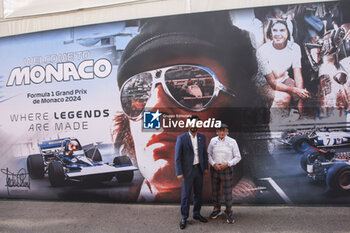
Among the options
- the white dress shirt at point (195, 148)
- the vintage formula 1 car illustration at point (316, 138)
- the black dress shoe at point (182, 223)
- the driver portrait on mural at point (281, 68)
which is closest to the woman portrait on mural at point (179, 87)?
the driver portrait on mural at point (281, 68)

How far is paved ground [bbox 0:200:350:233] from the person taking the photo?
401 centimetres

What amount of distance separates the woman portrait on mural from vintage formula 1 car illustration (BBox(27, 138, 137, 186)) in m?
0.39

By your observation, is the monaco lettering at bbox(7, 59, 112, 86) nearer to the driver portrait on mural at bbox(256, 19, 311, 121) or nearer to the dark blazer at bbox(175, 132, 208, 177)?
the dark blazer at bbox(175, 132, 208, 177)

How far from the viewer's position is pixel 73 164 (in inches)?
214

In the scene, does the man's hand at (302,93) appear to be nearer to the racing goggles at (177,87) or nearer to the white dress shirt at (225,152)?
the racing goggles at (177,87)

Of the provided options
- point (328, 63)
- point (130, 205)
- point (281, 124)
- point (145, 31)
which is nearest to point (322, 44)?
point (328, 63)

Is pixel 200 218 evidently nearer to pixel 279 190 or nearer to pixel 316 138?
pixel 279 190

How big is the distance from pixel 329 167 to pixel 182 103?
311 cm

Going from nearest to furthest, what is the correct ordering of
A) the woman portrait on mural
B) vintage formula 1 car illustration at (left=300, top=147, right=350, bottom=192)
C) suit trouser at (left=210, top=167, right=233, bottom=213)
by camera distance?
suit trouser at (left=210, top=167, right=233, bottom=213)
vintage formula 1 car illustration at (left=300, top=147, right=350, bottom=192)
the woman portrait on mural

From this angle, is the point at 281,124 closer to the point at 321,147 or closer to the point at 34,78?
the point at 321,147

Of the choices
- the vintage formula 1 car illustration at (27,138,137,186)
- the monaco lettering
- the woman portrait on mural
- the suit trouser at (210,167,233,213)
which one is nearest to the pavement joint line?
the woman portrait on mural

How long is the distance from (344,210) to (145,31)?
5129 mm

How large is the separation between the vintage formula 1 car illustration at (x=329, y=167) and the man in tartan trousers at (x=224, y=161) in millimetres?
1712

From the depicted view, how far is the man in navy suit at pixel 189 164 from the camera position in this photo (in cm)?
401
